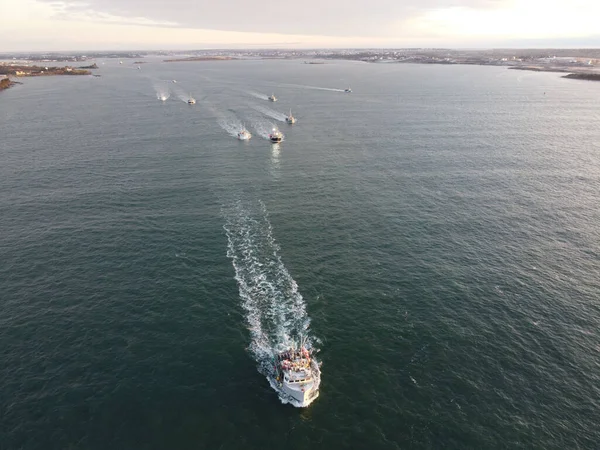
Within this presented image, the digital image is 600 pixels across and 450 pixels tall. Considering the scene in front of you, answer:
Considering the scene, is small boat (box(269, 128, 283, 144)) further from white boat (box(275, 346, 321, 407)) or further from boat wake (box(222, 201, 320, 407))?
white boat (box(275, 346, 321, 407))

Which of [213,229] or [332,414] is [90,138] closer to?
[213,229]

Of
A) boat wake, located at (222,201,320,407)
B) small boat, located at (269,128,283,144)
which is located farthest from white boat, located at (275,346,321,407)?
small boat, located at (269,128,283,144)

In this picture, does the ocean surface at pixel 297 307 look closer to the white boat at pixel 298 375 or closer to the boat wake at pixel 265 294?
the boat wake at pixel 265 294

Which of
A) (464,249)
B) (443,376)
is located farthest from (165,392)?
(464,249)

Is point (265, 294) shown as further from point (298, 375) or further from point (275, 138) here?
point (275, 138)

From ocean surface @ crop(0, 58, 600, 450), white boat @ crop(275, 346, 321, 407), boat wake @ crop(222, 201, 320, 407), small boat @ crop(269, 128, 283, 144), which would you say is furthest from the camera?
small boat @ crop(269, 128, 283, 144)

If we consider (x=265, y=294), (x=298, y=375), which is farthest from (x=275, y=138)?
(x=298, y=375)
